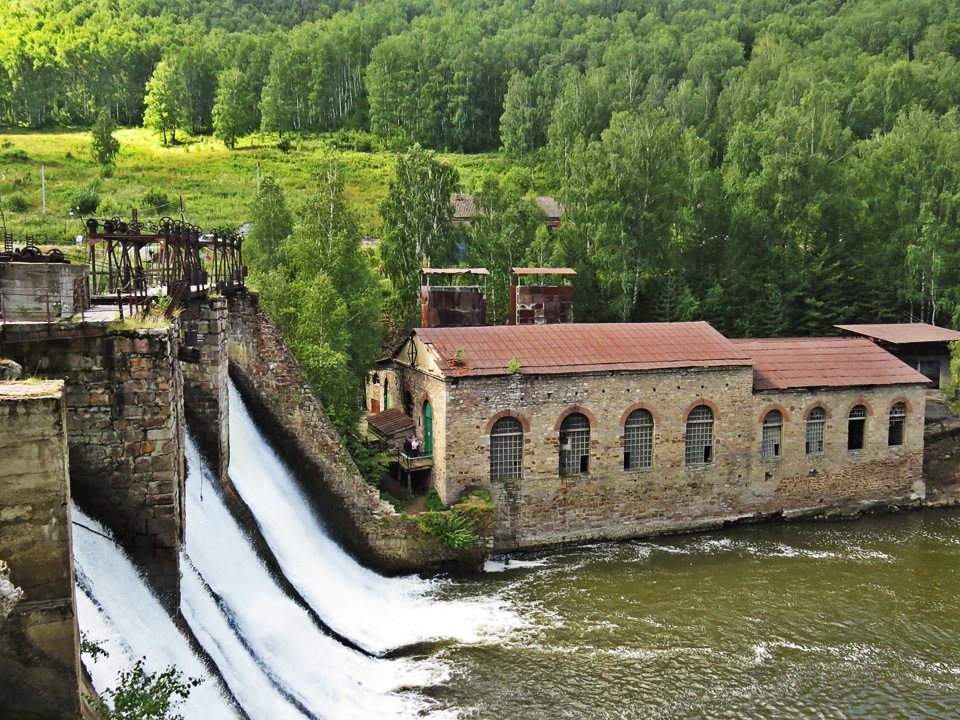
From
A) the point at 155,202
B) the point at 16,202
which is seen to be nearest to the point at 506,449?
the point at 155,202

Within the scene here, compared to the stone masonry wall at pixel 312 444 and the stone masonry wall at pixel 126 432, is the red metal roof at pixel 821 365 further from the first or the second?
the stone masonry wall at pixel 126 432

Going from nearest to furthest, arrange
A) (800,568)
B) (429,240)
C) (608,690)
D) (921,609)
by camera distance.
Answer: (608,690), (921,609), (800,568), (429,240)

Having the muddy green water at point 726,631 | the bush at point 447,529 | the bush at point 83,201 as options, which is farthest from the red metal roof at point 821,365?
the bush at point 83,201

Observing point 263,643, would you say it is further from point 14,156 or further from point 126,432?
point 14,156

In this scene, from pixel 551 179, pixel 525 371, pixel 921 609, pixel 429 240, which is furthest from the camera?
pixel 551 179

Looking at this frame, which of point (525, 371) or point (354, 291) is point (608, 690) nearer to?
point (525, 371)

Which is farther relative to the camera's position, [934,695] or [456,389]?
[456,389]

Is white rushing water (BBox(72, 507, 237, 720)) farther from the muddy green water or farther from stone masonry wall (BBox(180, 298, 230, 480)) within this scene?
the muddy green water

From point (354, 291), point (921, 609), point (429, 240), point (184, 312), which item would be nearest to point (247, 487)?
point (184, 312)
